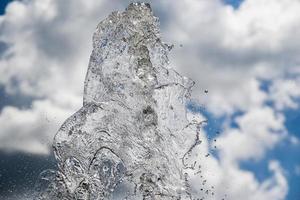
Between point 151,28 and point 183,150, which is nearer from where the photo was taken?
point 183,150

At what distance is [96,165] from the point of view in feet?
64.8

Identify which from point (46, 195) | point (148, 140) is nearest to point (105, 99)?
point (148, 140)

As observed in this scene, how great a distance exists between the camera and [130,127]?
20.1 meters

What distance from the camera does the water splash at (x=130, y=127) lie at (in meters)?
19.1

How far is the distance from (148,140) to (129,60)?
3.20m

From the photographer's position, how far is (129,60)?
20906mm

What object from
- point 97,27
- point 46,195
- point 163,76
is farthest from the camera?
point 97,27

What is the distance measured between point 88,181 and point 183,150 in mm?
3367

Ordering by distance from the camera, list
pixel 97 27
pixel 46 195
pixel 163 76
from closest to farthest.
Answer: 1. pixel 46 195
2. pixel 163 76
3. pixel 97 27

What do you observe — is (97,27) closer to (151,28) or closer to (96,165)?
(151,28)

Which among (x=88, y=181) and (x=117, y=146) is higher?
(x=117, y=146)

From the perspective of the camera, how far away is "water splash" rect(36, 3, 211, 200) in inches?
753

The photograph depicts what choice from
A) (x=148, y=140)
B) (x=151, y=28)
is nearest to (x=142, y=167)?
(x=148, y=140)

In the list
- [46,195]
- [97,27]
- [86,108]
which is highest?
[97,27]
